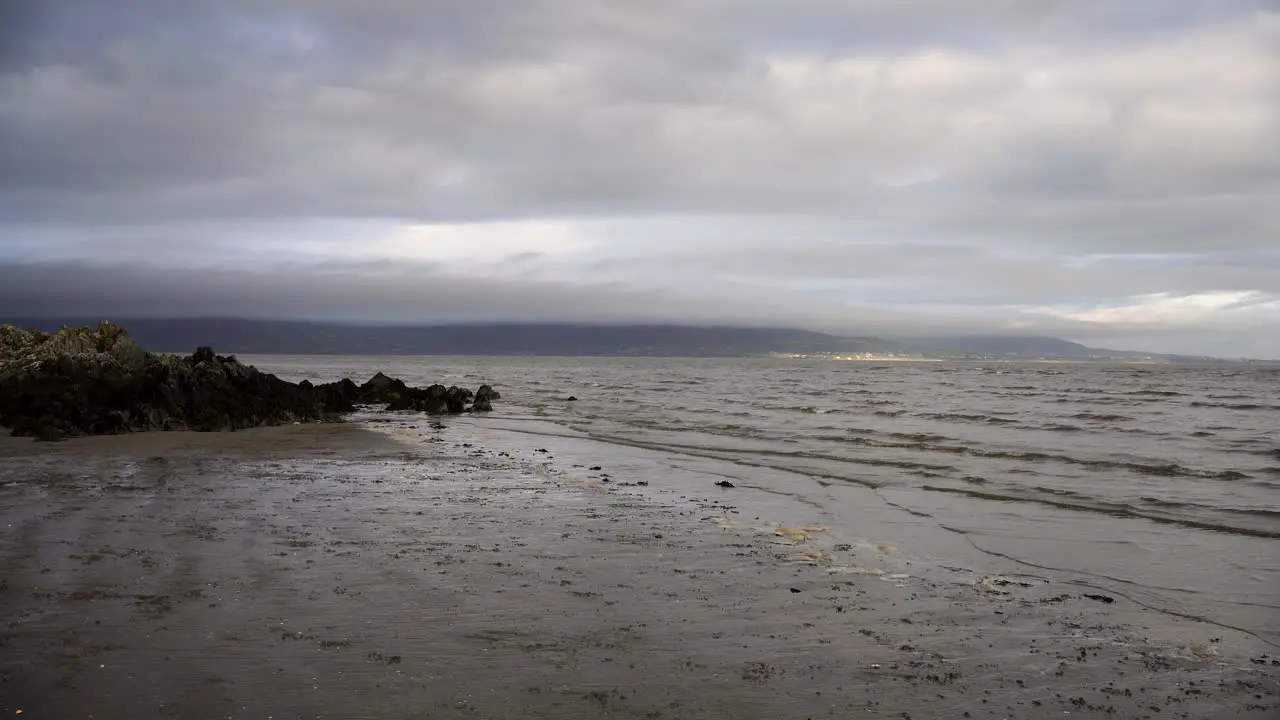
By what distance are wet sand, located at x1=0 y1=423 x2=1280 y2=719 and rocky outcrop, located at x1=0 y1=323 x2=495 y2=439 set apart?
36.4 feet

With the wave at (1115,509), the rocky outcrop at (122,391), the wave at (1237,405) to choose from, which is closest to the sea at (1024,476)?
the wave at (1115,509)

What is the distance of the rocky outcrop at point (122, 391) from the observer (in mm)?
20297

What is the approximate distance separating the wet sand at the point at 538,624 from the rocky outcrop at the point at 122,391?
436 inches

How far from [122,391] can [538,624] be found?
2024 centimetres

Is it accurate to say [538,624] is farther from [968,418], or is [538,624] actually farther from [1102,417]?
[1102,417]

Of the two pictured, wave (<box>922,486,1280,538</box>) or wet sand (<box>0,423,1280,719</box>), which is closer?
wet sand (<box>0,423,1280,719</box>)

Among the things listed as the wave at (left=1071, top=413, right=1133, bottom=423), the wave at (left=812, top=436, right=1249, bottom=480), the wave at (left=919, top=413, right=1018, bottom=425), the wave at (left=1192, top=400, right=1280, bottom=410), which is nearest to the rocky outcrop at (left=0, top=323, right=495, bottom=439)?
the wave at (left=812, top=436, right=1249, bottom=480)

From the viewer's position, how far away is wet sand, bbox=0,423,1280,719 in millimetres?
4848

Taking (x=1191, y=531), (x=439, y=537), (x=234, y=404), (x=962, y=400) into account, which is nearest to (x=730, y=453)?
(x=1191, y=531)

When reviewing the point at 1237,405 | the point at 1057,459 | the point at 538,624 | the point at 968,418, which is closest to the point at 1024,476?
the point at 1057,459

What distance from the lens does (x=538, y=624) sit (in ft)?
20.1

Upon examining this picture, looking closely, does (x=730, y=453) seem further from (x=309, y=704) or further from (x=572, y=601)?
(x=309, y=704)

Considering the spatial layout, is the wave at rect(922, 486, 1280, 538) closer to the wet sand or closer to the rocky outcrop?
the wet sand

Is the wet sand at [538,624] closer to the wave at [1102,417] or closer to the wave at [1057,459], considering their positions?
the wave at [1057,459]
